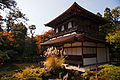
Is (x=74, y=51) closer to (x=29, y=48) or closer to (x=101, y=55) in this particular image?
(x=101, y=55)

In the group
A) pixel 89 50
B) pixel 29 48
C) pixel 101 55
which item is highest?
pixel 89 50

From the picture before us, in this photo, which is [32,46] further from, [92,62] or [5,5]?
[92,62]

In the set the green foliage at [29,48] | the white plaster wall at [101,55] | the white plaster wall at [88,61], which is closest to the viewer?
the white plaster wall at [88,61]

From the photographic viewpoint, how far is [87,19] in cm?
884

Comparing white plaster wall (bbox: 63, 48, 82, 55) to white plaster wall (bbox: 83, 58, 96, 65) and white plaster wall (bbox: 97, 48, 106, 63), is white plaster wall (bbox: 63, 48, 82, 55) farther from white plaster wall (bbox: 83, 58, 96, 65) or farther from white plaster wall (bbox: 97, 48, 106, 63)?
white plaster wall (bbox: 97, 48, 106, 63)

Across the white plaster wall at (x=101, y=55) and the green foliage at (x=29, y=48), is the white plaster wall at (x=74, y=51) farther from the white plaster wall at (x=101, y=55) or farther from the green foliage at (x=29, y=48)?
the green foliage at (x=29, y=48)

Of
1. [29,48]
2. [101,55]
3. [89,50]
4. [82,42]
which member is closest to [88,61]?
[89,50]

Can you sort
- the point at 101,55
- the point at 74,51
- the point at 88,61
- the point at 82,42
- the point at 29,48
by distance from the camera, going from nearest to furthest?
the point at 82,42 → the point at 88,61 → the point at 74,51 → the point at 101,55 → the point at 29,48

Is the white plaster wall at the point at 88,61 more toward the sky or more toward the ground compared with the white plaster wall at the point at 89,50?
more toward the ground

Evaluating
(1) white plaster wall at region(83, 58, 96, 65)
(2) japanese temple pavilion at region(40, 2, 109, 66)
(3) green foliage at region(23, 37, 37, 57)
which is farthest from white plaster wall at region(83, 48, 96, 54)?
(3) green foliage at region(23, 37, 37, 57)

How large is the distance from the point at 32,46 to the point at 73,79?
1557 centimetres

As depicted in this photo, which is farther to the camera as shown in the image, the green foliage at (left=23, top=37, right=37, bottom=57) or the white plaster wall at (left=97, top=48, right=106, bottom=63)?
the green foliage at (left=23, top=37, right=37, bottom=57)

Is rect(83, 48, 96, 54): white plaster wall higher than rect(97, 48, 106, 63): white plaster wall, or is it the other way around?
rect(83, 48, 96, 54): white plaster wall

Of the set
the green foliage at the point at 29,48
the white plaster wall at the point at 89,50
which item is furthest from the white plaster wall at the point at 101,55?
the green foliage at the point at 29,48
